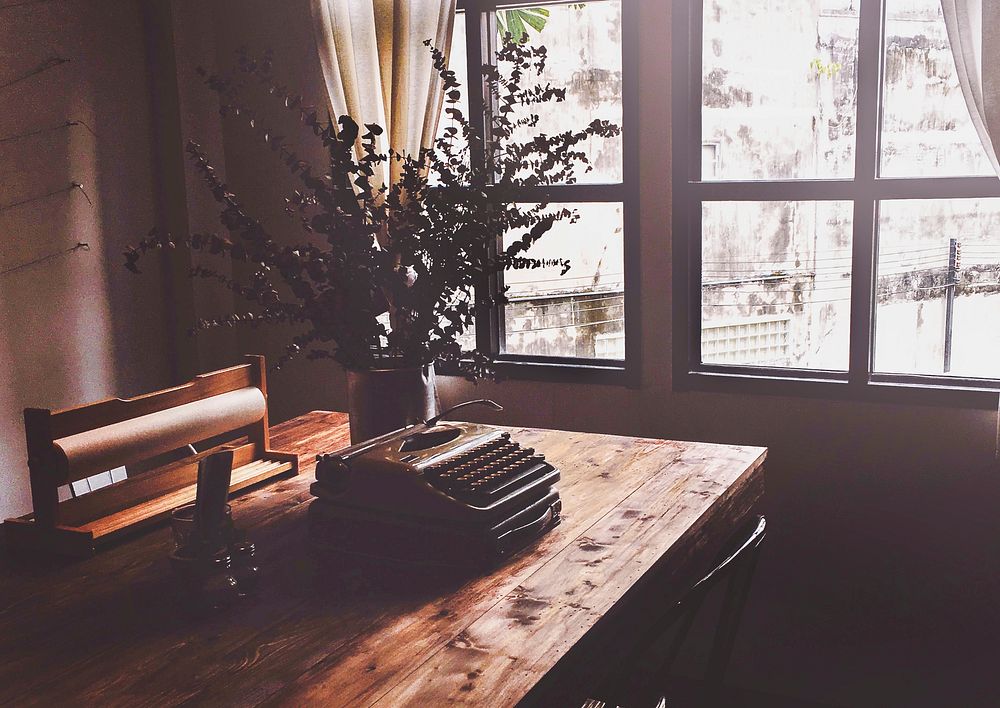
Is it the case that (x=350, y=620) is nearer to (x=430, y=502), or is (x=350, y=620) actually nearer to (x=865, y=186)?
(x=430, y=502)

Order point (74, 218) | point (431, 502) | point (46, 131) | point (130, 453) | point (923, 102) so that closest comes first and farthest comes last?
point (431, 502) < point (130, 453) < point (923, 102) < point (46, 131) < point (74, 218)

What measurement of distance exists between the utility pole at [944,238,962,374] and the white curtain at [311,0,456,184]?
58.6 inches

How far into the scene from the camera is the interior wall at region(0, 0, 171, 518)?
2.88 metres

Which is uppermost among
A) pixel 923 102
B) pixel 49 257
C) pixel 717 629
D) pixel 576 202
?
pixel 923 102

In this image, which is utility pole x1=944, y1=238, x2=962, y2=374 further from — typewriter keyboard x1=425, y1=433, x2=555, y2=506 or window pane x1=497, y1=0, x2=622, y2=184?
typewriter keyboard x1=425, y1=433, x2=555, y2=506

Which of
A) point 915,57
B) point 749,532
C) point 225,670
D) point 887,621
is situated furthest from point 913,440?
point 225,670

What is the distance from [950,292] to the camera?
2.50m

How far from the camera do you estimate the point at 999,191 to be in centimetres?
235

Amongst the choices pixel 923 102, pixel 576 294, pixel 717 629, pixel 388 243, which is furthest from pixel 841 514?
pixel 388 243

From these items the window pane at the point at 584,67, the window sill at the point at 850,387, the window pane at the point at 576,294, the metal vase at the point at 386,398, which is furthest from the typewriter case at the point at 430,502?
the window pane at the point at 584,67

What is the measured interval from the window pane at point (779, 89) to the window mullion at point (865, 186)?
57mm

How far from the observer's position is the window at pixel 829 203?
2439mm

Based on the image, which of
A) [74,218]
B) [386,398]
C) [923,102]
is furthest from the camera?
[74,218]

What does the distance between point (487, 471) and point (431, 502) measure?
0.40 ft
